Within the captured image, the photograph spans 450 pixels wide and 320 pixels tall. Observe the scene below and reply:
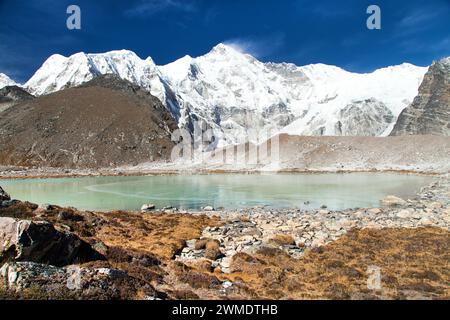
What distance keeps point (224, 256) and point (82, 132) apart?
140154mm

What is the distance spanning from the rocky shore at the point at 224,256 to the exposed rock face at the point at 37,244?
3 cm

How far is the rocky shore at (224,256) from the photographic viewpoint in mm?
11070

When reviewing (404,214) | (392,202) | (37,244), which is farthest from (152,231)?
(392,202)

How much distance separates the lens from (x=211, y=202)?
40.9m

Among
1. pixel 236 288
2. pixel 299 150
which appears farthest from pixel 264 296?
pixel 299 150

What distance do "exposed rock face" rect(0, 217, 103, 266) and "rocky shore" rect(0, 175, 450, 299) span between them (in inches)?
1.3

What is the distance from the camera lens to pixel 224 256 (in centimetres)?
1902

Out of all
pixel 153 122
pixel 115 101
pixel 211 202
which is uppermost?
pixel 115 101

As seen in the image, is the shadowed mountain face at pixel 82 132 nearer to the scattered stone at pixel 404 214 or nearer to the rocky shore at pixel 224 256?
the rocky shore at pixel 224 256

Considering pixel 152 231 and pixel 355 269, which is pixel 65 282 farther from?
pixel 152 231

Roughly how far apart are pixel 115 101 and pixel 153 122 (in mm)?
20888

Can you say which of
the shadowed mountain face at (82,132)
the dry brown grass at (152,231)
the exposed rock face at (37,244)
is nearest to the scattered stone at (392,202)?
the dry brown grass at (152,231)

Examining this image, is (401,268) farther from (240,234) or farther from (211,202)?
(211,202)

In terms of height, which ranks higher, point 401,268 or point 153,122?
point 153,122
